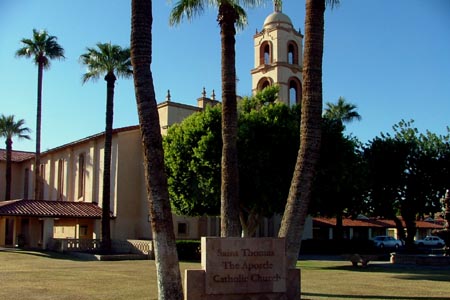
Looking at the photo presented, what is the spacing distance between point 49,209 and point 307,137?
29295 millimetres

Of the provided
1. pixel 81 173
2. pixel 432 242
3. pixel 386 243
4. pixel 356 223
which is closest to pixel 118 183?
pixel 81 173

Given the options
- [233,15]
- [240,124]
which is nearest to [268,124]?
[240,124]

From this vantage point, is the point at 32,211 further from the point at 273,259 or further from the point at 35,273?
the point at 273,259

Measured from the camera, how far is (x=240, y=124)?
26844 millimetres

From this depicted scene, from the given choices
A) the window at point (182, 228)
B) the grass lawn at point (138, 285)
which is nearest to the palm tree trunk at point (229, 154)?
the grass lawn at point (138, 285)

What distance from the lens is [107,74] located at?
113 feet

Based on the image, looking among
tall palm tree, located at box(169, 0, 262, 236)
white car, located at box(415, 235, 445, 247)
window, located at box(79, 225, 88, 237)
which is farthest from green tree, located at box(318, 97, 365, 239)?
white car, located at box(415, 235, 445, 247)

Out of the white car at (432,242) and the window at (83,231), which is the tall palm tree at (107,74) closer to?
the window at (83,231)

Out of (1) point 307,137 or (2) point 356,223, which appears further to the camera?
(2) point 356,223

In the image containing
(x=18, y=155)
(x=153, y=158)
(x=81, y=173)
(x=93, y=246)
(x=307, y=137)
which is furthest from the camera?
(x=18, y=155)

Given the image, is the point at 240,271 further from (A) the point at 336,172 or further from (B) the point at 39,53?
(B) the point at 39,53

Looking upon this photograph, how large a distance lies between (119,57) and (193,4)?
1863 centimetres

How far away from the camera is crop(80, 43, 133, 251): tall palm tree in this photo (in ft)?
111

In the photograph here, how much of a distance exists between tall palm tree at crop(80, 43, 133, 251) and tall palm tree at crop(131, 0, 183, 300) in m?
23.8
